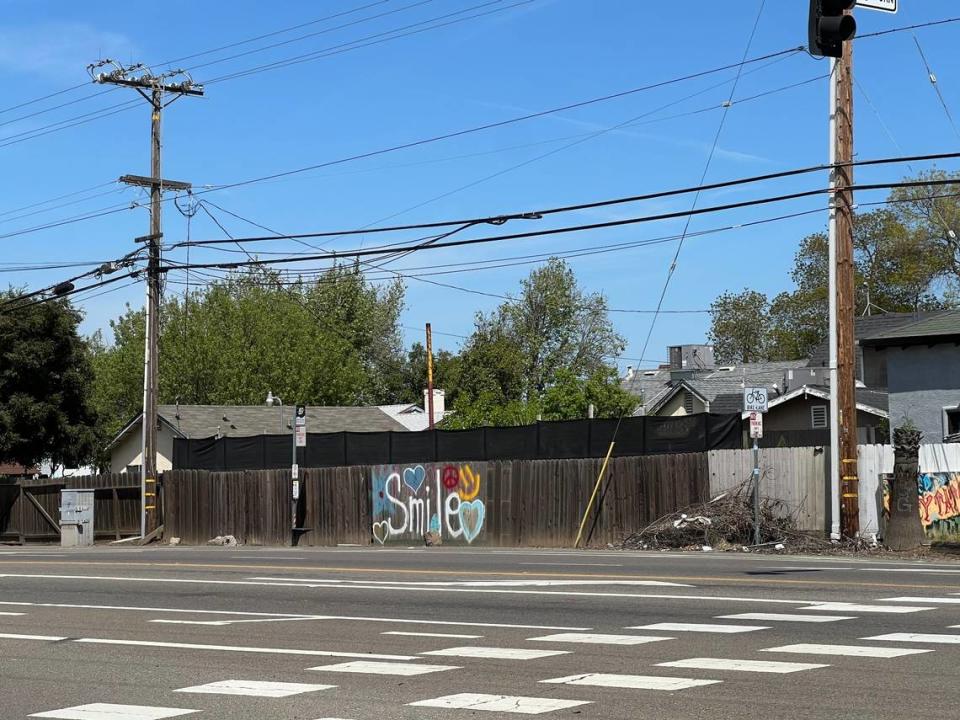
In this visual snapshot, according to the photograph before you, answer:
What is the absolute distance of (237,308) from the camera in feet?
236

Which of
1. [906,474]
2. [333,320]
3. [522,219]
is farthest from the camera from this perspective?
[333,320]

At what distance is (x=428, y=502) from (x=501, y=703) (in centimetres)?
2375

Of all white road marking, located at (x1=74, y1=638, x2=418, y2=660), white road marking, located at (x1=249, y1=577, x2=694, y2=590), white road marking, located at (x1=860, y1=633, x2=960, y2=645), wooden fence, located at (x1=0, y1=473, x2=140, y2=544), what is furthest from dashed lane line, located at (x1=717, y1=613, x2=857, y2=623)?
wooden fence, located at (x1=0, y1=473, x2=140, y2=544)

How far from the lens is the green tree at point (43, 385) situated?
43781 mm

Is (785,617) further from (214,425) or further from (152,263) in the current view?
(214,425)

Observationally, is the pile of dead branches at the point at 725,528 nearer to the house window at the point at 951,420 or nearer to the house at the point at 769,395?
the house at the point at 769,395

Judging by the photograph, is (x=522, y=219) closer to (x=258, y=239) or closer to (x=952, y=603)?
(x=258, y=239)

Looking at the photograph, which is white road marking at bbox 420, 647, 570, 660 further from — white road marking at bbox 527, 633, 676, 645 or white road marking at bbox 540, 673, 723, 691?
white road marking at bbox 540, 673, 723, 691

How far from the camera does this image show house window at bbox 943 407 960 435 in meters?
33.3

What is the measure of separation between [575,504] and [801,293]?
4641 centimetres

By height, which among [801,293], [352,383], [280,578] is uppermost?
[801,293]

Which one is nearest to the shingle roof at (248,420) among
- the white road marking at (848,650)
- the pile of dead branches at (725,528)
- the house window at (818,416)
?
the house window at (818,416)

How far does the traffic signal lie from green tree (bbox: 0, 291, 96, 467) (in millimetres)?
35046

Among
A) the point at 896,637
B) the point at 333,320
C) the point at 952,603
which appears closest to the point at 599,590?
the point at 952,603
